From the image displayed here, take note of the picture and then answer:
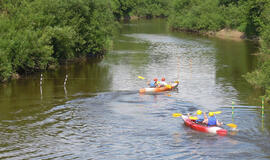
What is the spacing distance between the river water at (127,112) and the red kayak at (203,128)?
46 centimetres

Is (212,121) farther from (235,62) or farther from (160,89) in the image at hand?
(235,62)

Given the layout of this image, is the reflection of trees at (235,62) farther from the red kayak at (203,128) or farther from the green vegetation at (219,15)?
the red kayak at (203,128)

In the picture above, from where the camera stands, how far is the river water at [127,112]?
27453 millimetres

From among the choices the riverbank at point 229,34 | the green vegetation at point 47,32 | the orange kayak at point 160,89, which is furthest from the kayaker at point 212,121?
the riverbank at point 229,34

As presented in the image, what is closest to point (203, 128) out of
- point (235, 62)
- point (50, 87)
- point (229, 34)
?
point (50, 87)

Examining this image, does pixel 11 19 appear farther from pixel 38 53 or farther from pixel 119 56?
pixel 119 56

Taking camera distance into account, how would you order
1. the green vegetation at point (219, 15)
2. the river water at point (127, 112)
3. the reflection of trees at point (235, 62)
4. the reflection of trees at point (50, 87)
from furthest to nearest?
the green vegetation at point (219, 15) → the reflection of trees at point (235, 62) → the reflection of trees at point (50, 87) → the river water at point (127, 112)

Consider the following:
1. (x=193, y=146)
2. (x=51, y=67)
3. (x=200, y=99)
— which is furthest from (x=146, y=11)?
(x=193, y=146)

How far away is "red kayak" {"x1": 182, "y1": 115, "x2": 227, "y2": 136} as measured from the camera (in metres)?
29.8

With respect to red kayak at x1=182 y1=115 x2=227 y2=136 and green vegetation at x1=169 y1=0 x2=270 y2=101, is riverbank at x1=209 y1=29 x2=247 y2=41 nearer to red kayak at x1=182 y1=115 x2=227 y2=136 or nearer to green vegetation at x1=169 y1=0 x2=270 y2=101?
green vegetation at x1=169 y1=0 x2=270 y2=101

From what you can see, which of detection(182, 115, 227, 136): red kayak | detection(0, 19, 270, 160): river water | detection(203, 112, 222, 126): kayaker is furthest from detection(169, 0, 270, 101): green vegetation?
detection(203, 112, 222, 126): kayaker

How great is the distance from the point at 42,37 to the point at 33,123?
1961cm

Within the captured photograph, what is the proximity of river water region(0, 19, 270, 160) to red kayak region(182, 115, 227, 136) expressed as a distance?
462 millimetres

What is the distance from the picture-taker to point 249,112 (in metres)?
34.9
